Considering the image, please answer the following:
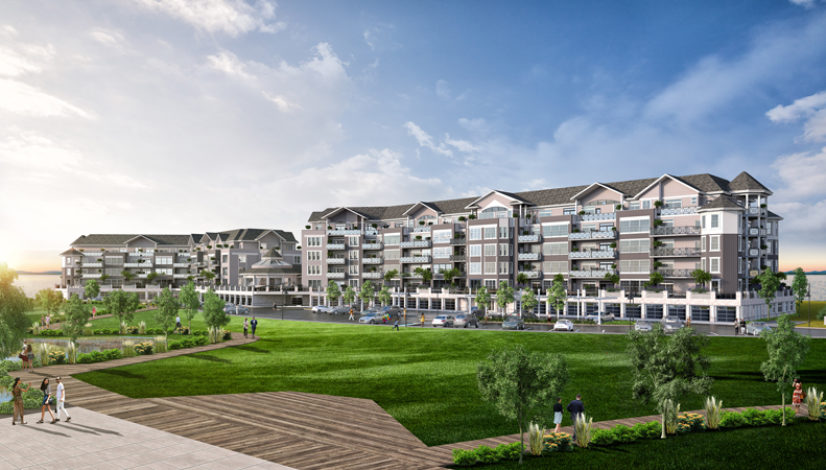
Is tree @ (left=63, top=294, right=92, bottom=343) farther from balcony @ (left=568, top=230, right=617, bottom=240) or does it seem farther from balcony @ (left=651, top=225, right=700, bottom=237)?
balcony @ (left=651, top=225, right=700, bottom=237)

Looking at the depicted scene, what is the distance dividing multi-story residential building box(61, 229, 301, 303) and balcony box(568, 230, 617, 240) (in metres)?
73.9

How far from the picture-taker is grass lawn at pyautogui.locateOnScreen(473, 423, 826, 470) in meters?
17.1

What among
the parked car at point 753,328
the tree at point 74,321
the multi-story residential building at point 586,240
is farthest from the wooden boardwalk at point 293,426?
the multi-story residential building at point 586,240

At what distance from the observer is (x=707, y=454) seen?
18.1 meters

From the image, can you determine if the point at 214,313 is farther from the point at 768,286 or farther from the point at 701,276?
the point at 768,286

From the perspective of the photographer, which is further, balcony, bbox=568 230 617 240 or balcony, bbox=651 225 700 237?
balcony, bbox=568 230 617 240

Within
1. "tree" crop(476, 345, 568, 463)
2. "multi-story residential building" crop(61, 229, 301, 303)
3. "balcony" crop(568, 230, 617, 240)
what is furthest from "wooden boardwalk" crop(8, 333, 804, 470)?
"multi-story residential building" crop(61, 229, 301, 303)

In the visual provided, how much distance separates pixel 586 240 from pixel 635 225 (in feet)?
24.8

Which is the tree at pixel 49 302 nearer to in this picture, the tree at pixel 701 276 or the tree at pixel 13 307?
the tree at pixel 13 307

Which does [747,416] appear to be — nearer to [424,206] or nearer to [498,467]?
[498,467]

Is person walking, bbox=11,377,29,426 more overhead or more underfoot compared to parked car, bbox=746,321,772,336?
more overhead

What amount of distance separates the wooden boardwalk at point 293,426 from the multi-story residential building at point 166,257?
105502 mm

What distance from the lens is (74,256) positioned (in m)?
147

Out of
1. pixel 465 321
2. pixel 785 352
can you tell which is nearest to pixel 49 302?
pixel 465 321
